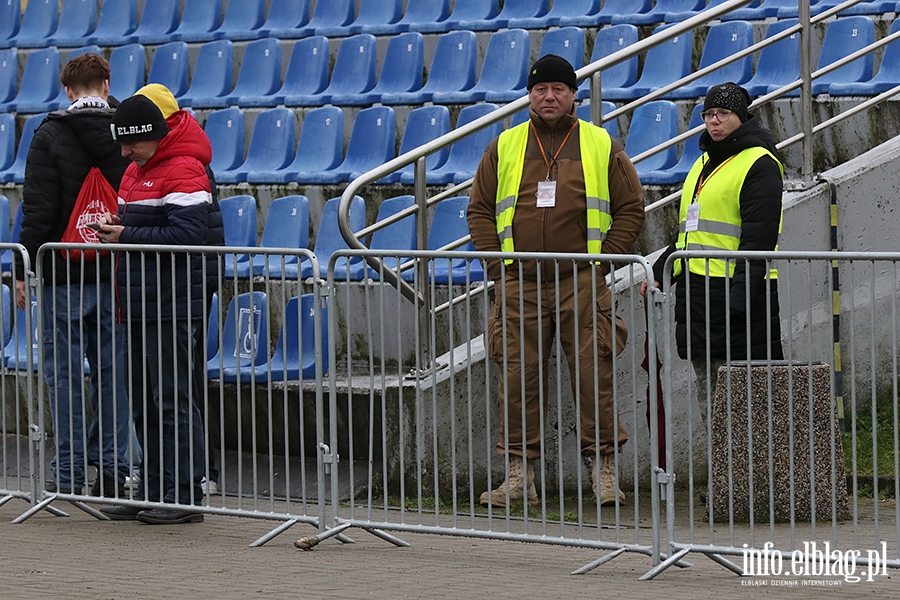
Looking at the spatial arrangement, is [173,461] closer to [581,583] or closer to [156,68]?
[581,583]

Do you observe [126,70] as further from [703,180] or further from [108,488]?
[703,180]

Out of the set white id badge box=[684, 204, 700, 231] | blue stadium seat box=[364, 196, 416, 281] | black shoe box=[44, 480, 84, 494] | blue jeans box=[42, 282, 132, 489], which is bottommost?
black shoe box=[44, 480, 84, 494]

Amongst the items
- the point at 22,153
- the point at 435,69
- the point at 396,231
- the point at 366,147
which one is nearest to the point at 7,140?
the point at 22,153

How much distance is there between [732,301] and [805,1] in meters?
2.83

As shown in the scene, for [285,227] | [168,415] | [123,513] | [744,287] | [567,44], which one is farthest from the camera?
[567,44]

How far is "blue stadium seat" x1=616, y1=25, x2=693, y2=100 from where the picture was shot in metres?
10.0

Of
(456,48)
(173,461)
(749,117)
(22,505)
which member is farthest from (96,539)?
(456,48)

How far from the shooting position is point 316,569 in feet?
19.1

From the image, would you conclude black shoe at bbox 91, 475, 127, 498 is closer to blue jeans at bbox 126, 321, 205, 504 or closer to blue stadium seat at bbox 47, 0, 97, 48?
blue jeans at bbox 126, 321, 205, 504

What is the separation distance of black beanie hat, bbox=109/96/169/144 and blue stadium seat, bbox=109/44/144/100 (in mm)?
6374

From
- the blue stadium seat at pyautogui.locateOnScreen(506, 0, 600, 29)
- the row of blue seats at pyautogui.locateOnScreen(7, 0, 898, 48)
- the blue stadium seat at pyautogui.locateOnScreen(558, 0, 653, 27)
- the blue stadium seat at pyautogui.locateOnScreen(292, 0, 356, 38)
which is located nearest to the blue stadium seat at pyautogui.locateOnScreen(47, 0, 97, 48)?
the row of blue seats at pyautogui.locateOnScreen(7, 0, 898, 48)

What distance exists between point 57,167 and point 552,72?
2592 mm

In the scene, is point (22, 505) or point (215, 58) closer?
point (22, 505)

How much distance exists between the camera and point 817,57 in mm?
10141
